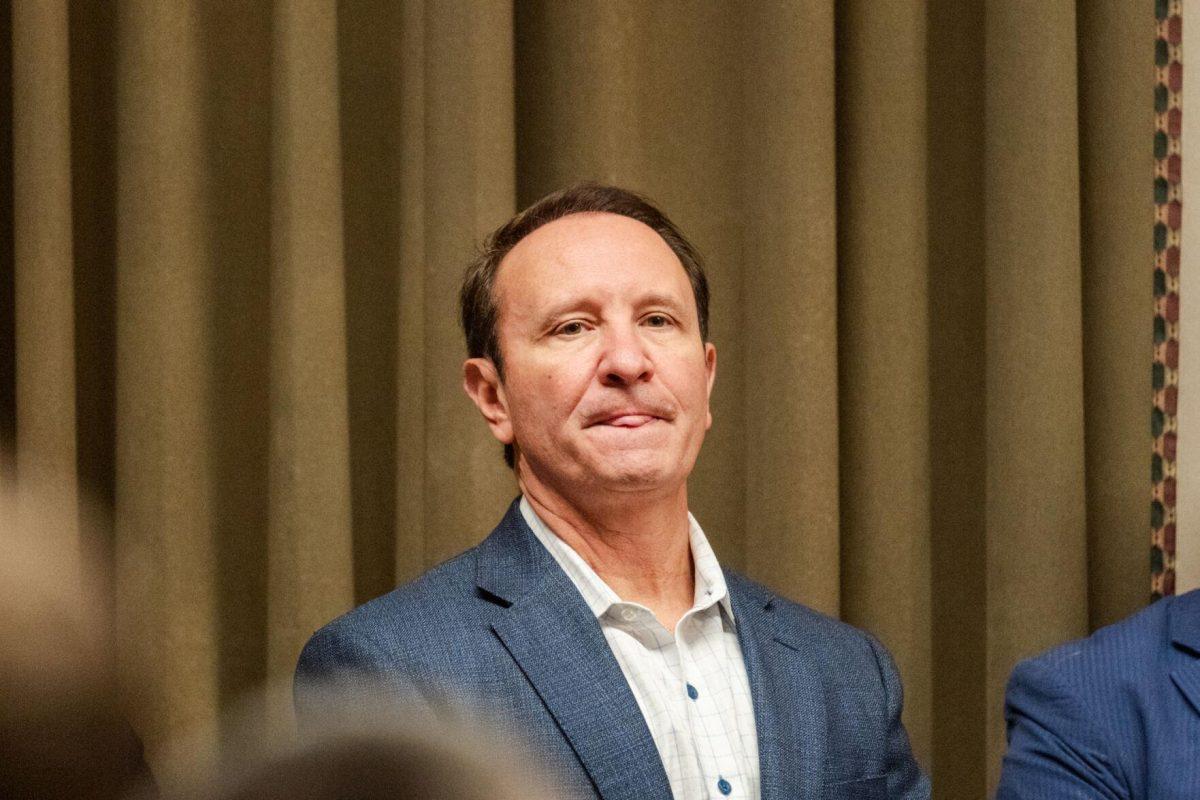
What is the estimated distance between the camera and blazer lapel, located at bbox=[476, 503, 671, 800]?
46.0 inches

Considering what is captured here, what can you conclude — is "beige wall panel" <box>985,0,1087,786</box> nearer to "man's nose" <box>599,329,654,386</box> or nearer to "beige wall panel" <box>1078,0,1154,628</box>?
"beige wall panel" <box>1078,0,1154,628</box>

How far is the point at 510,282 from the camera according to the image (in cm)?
138

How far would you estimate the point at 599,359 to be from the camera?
4.33 feet

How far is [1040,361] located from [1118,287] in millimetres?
169

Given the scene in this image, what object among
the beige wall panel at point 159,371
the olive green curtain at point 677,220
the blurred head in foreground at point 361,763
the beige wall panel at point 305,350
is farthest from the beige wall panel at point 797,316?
the blurred head in foreground at point 361,763

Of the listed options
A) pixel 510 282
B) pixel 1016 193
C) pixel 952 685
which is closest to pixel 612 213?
pixel 510 282

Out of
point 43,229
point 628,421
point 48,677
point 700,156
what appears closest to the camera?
point 48,677

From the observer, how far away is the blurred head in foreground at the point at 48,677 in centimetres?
22

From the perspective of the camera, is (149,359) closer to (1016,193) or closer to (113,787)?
(1016,193)

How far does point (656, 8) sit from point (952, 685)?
3.55ft

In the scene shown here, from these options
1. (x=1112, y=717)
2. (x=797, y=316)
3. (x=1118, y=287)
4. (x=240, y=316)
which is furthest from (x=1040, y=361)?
(x=240, y=316)

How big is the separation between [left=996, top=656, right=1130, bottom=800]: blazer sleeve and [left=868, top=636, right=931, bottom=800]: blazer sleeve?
0.29ft

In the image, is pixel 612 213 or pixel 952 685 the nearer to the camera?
pixel 612 213

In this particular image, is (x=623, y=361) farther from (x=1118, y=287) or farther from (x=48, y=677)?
(x=48, y=677)
